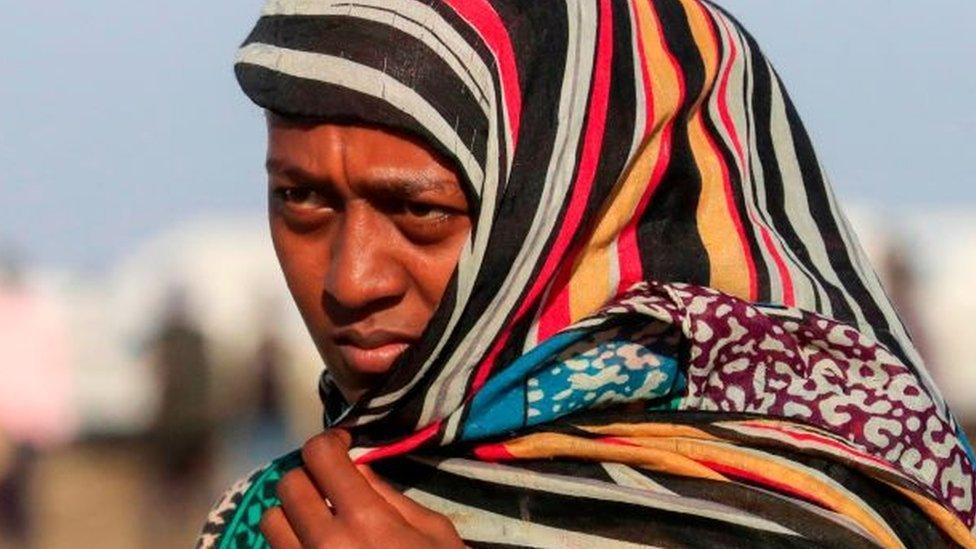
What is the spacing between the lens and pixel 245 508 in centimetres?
344

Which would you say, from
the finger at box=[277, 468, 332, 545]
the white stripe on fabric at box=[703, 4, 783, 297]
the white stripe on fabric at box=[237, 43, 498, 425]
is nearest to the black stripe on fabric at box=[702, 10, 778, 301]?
the white stripe on fabric at box=[703, 4, 783, 297]

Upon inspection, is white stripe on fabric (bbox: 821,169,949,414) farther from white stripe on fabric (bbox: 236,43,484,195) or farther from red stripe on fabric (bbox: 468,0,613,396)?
white stripe on fabric (bbox: 236,43,484,195)

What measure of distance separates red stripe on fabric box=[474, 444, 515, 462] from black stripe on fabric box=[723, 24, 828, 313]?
1.28ft

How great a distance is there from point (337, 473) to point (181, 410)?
10.7 meters

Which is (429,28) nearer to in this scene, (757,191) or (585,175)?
(585,175)

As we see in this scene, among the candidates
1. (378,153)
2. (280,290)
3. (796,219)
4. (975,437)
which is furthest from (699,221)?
(975,437)

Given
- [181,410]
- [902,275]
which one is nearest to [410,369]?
[902,275]

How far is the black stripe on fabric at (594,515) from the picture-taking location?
122 inches

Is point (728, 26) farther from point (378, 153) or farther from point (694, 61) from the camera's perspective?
point (378, 153)

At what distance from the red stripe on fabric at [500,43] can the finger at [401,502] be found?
15.7 inches

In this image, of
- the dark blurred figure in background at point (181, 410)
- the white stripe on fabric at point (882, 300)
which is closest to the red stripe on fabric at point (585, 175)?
the white stripe on fabric at point (882, 300)

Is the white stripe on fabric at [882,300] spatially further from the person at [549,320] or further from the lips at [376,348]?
the lips at [376,348]

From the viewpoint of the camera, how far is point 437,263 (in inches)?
122

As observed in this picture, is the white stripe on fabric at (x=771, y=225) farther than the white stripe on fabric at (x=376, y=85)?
Yes
